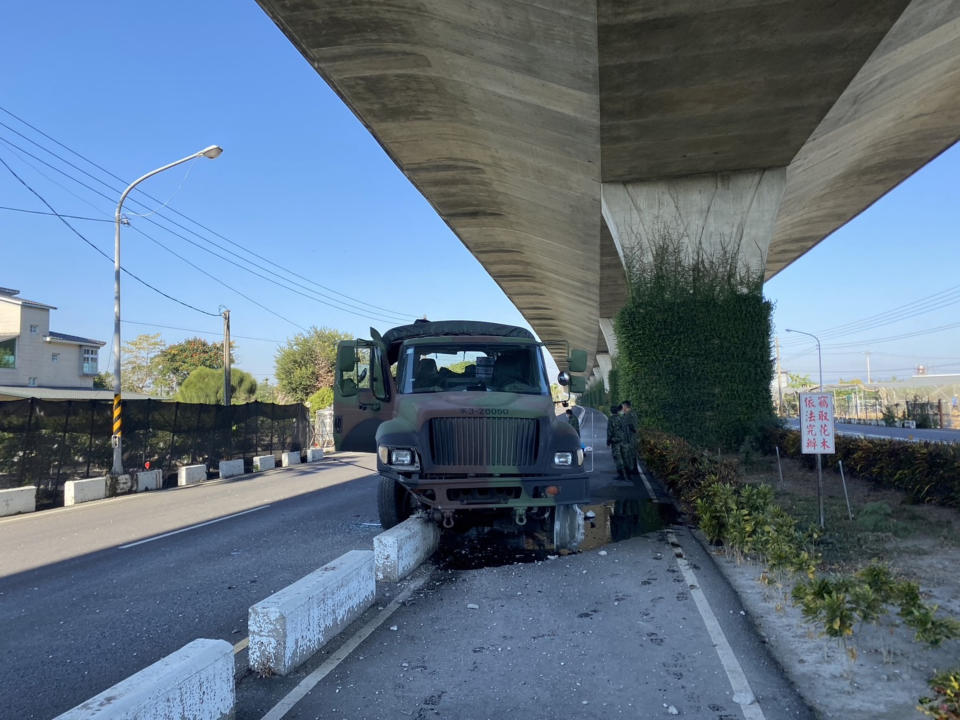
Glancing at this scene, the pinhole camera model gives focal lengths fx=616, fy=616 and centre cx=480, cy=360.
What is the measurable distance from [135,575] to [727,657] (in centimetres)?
691

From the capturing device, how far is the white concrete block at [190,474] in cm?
1866

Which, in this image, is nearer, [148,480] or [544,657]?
[544,657]

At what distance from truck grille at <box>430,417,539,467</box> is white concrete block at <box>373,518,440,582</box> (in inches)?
37.4

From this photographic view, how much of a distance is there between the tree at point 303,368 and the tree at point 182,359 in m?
28.3

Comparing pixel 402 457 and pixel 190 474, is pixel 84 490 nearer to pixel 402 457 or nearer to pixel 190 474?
pixel 190 474

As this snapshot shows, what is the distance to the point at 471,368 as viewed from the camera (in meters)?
8.98

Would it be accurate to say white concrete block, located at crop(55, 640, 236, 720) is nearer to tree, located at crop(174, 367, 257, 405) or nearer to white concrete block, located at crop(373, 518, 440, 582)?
white concrete block, located at crop(373, 518, 440, 582)

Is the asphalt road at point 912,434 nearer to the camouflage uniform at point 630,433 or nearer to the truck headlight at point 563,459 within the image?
the camouflage uniform at point 630,433

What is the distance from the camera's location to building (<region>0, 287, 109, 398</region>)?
124 ft

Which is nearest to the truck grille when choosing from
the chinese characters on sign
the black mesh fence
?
the chinese characters on sign

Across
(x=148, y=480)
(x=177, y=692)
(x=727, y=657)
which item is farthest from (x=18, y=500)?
(x=727, y=657)

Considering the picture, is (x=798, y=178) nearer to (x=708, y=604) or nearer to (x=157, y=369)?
(x=708, y=604)

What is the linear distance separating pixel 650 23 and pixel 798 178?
10040mm

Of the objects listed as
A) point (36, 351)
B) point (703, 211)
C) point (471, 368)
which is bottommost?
point (471, 368)
